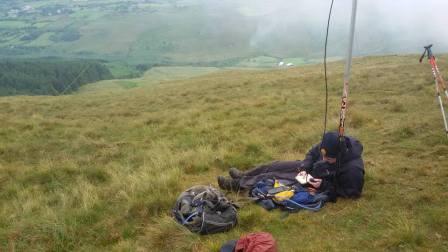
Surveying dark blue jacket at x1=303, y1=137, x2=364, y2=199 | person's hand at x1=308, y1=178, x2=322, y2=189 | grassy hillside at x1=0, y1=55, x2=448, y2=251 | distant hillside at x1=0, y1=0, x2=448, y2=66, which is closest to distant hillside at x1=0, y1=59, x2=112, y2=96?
distant hillside at x1=0, y1=0, x2=448, y2=66

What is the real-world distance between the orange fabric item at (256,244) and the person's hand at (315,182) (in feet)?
7.12

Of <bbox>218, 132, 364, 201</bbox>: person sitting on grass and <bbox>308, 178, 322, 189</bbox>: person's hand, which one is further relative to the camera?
<bbox>308, 178, 322, 189</bbox>: person's hand

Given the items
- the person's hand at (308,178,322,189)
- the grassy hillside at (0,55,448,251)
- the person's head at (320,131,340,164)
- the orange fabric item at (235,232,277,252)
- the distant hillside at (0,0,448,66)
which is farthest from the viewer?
the distant hillside at (0,0,448,66)

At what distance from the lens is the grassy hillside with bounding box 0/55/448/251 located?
21.2 ft

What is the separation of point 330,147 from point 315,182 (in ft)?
2.23

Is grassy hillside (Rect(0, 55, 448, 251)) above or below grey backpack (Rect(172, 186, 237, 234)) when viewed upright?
below

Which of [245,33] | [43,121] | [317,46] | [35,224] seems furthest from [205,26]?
[35,224]

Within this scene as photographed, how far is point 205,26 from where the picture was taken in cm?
19200

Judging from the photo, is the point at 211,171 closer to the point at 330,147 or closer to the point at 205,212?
the point at 205,212

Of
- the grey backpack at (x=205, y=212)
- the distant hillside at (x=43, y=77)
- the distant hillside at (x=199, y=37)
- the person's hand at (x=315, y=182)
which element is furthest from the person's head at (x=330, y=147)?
the distant hillside at (x=199, y=37)

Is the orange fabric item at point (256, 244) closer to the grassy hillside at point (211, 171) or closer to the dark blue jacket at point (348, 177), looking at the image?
the grassy hillside at point (211, 171)

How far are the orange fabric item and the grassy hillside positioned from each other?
54 cm

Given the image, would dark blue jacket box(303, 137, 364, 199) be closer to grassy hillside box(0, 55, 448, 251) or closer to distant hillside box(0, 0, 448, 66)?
grassy hillside box(0, 55, 448, 251)

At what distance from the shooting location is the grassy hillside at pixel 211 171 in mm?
6449
